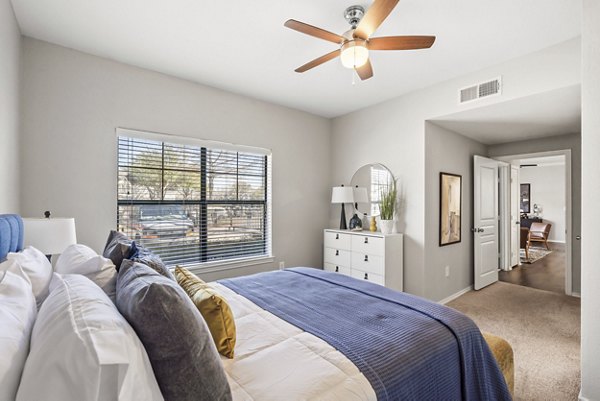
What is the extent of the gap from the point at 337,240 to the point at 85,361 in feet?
11.4

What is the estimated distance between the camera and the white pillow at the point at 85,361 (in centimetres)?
63

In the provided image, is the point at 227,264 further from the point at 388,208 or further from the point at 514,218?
the point at 514,218

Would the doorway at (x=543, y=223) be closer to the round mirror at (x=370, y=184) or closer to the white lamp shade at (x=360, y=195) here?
the round mirror at (x=370, y=184)

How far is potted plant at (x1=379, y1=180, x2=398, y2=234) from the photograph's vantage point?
365 cm

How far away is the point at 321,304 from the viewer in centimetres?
177

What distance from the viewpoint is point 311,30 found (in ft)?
6.12

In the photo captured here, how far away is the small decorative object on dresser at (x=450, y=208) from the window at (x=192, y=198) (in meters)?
2.26

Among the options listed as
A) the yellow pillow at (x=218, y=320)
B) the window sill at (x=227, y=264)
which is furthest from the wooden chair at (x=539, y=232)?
the yellow pillow at (x=218, y=320)

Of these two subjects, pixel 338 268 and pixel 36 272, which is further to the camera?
pixel 338 268

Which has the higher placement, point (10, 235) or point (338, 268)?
point (10, 235)

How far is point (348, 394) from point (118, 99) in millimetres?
3105

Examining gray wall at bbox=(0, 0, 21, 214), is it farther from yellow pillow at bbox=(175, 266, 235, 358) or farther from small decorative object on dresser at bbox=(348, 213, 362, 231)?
small decorative object on dresser at bbox=(348, 213, 362, 231)

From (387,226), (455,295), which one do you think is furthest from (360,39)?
(455,295)

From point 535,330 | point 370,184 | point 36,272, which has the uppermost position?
point 370,184
